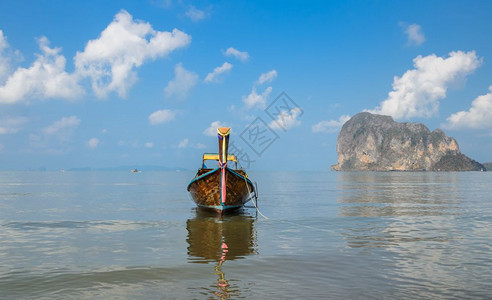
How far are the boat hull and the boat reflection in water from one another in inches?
30.7

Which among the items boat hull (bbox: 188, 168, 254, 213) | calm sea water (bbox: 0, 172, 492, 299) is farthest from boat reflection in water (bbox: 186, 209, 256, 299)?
boat hull (bbox: 188, 168, 254, 213)

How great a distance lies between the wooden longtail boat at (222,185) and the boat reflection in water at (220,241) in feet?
2.99

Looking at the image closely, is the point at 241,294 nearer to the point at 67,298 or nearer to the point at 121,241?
the point at 67,298

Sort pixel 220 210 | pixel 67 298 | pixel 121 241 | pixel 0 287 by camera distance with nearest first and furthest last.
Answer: pixel 67 298
pixel 0 287
pixel 121 241
pixel 220 210

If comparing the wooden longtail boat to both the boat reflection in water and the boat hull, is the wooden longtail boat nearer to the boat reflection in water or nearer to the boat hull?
the boat hull

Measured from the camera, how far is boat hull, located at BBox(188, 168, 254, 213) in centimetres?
2434

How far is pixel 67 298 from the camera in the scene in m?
8.93

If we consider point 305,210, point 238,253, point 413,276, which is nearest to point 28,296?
point 238,253

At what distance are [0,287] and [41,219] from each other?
1530cm

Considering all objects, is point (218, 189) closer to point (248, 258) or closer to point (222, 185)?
point (222, 185)

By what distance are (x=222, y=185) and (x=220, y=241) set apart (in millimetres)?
8263

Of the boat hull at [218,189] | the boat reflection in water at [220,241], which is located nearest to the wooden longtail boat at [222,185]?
the boat hull at [218,189]

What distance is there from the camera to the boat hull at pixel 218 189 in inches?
958

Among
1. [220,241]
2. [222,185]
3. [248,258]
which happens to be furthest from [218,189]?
[248,258]
